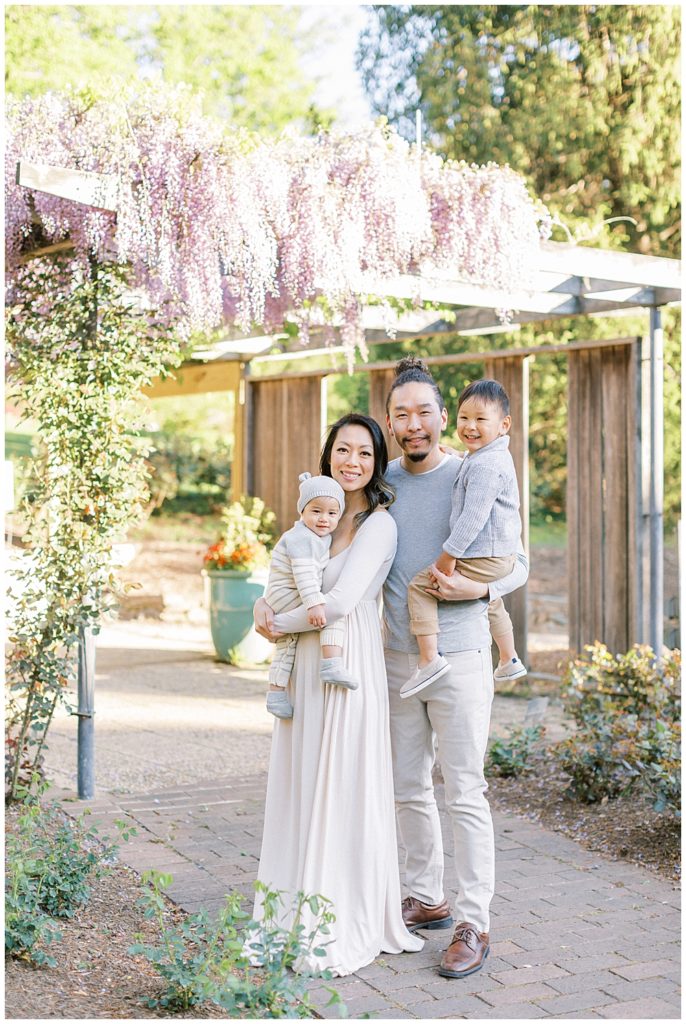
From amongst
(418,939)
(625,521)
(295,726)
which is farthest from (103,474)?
(625,521)

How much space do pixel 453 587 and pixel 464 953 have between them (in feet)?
3.13

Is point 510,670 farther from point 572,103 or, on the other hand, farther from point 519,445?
point 572,103

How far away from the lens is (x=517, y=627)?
697 cm

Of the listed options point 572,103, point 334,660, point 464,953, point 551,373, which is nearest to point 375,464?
point 334,660

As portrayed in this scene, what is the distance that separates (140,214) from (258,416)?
16.0 ft

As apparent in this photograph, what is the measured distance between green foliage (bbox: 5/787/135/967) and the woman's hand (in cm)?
113

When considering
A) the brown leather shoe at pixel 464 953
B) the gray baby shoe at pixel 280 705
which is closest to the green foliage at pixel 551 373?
the gray baby shoe at pixel 280 705

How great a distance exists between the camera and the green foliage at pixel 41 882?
2939mm

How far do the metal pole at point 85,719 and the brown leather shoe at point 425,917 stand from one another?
1.78 metres

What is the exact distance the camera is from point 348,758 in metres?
2.98

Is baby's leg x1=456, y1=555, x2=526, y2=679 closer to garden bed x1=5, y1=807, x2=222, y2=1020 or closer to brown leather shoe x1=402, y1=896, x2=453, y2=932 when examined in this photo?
brown leather shoe x1=402, y1=896, x2=453, y2=932

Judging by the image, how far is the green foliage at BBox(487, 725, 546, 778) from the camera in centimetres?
493

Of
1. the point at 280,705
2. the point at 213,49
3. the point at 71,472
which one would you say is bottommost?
the point at 280,705

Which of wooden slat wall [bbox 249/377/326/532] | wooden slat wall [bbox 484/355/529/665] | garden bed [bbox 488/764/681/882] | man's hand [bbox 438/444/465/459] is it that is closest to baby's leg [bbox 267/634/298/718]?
man's hand [bbox 438/444/465/459]
